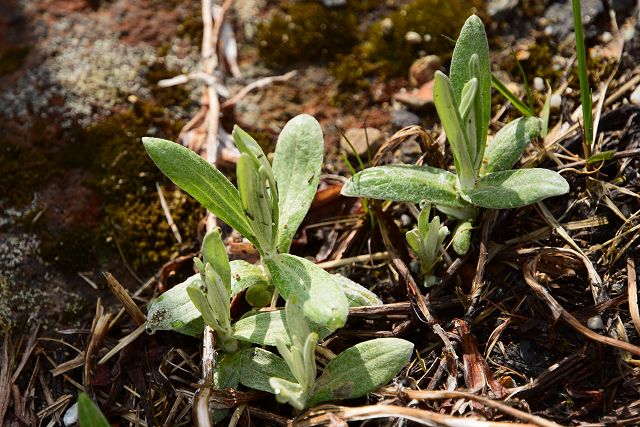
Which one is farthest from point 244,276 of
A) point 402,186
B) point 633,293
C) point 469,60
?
point 633,293

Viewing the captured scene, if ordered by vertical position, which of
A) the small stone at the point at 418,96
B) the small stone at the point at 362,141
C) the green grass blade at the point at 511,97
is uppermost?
the green grass blade at the point at 511,97

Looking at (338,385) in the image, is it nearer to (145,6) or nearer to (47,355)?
(47,355)

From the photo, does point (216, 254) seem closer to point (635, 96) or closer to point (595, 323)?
point (595, 323)

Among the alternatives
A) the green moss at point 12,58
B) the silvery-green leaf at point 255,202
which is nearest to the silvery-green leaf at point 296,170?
the silvery-green leaf at point 255,202

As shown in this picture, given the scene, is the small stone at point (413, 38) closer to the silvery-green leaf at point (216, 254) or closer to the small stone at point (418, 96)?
the small stone at point (418, 96)

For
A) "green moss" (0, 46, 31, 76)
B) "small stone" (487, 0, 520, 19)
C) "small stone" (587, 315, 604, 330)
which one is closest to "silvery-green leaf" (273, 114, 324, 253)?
"small stone" (587, 315, 604, 330)
